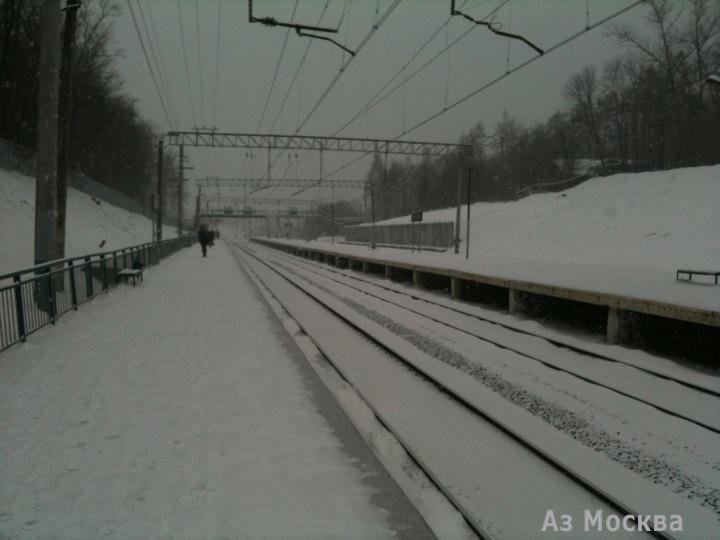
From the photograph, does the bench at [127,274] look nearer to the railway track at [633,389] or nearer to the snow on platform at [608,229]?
the snow on platform at [608,229]

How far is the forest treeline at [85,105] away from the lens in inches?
1277

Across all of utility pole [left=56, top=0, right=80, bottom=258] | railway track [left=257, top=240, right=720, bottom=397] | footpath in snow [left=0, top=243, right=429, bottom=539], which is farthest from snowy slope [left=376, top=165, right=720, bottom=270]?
utility pole [left=56, top=0, right=80, bottom=258]

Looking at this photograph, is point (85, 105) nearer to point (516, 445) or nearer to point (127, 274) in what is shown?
point (127, 274)

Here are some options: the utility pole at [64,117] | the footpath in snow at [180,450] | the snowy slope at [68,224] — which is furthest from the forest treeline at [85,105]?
the footpath in snow at [180,450]

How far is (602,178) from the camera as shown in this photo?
37188 millimetres

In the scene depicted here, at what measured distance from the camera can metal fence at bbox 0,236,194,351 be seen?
7.52m

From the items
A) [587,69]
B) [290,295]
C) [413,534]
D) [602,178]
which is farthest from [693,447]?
[587,69]

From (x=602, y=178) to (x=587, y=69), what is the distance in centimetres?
2477

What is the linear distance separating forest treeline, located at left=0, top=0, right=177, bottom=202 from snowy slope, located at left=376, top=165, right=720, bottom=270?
102 feet

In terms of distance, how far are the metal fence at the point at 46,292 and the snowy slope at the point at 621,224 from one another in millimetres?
20066

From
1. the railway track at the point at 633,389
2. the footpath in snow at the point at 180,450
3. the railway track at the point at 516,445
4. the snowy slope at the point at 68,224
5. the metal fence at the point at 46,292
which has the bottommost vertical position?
the footpath in snow at the point at 180,450

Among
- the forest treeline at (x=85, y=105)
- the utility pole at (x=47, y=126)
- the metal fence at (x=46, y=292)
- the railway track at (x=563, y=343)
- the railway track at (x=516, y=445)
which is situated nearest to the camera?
the railway track at (x=516, y=445)

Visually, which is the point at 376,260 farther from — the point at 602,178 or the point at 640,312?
the point at 602,178

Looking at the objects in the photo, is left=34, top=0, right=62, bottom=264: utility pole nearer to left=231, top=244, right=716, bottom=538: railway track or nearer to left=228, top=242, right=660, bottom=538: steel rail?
left=231, top=244, right=716, bottom=538: railway track
